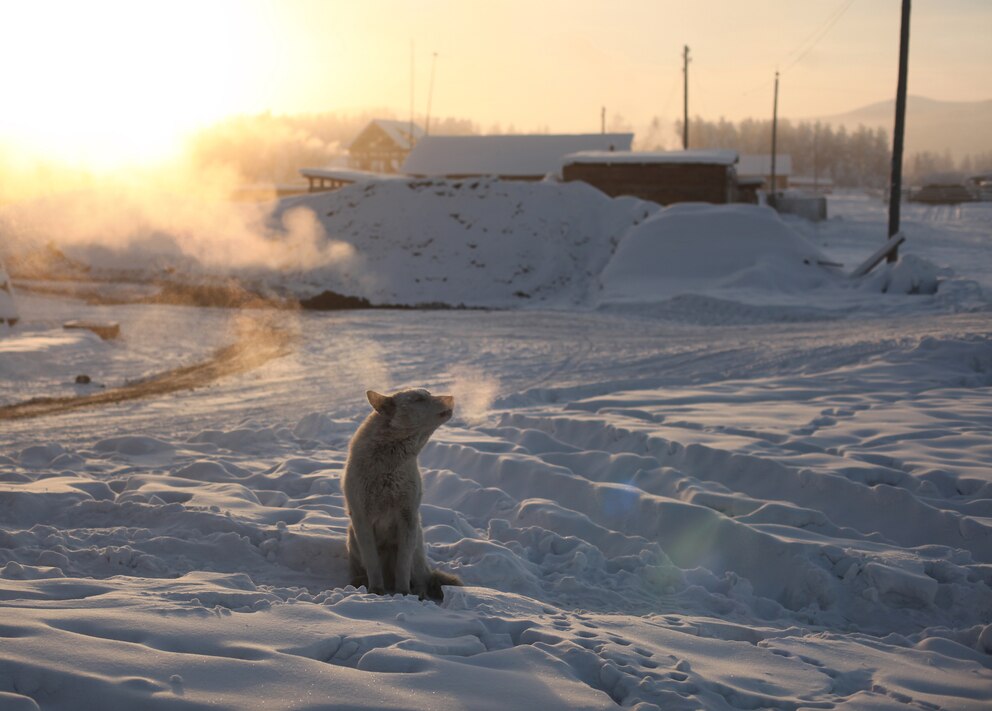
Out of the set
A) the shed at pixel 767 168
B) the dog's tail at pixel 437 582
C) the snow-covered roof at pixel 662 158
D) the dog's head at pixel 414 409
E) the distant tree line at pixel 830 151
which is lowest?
the dog's tail at pixel 437 582

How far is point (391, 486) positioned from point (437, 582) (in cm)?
77

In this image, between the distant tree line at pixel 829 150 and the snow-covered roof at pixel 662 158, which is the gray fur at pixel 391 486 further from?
the distant tree line at pixel 829 150

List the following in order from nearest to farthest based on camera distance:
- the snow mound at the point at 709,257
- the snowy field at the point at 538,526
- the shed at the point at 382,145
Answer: the snowy field at the point at 538,526
the snow mound at the point at 709,257
the shed at the point at 382,145

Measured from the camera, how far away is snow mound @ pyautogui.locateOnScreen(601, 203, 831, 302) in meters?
25.2

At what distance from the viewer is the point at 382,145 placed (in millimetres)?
79625

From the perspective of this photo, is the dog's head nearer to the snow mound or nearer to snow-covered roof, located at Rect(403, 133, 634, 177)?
the snow mound

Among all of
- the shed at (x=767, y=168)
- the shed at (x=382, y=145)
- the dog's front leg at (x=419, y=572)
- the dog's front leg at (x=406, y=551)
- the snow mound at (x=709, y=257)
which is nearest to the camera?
the dog's front leg at (x=406, y=551)

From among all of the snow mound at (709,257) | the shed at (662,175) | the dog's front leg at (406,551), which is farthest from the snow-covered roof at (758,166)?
the dog's front leg at (406,551)

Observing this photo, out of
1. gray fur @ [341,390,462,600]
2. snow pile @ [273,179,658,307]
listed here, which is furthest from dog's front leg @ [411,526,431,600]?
snow pile @ [273,179,658,307]

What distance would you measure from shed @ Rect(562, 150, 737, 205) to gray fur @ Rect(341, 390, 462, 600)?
33.5 m

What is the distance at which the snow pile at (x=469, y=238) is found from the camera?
2831cm

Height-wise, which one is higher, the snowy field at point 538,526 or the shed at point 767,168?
the shed at point 767,168

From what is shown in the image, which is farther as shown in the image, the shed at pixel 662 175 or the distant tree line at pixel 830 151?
the distant tree line at pixel 830 151

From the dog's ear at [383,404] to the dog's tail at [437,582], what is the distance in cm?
115
